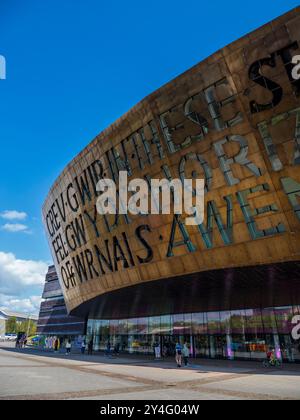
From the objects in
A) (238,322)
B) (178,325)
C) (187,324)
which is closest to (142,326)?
(178,325)

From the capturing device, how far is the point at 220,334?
108 feet

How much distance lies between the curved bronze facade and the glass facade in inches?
274

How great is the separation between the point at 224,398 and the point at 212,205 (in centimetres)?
1417

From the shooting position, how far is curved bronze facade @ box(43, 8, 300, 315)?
20469 millimetres

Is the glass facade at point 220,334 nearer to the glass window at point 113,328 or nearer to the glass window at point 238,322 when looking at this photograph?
the glass window at point 238,322

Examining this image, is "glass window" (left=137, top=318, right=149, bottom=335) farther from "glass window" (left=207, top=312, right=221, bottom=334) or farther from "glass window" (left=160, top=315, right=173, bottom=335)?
"glass window" (left=207, top=312, right=221, bottom=334)

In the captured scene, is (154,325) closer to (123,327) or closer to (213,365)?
(123,327)

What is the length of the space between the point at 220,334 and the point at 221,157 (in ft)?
61.1

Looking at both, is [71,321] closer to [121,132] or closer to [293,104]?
[121,132]

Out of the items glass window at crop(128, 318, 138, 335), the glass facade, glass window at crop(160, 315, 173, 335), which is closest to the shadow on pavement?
the glass facade

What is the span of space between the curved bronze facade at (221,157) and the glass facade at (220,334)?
6.95 m

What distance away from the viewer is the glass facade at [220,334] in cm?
2914

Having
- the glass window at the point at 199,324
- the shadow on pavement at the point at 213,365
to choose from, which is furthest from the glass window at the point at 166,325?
the shadow on pavement at the point at 213,365

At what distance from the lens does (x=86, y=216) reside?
1344 inches
